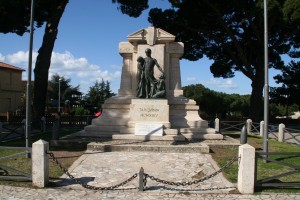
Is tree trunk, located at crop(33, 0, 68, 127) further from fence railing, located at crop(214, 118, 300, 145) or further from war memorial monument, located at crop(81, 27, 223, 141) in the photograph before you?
fence railing, located at crop(214, 118, 300, 145)

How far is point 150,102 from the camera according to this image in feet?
43.9

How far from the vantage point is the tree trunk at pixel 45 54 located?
21250 millimetres

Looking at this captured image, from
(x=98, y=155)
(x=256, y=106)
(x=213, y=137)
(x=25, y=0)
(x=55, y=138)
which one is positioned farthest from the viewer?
(x=256, y=106)

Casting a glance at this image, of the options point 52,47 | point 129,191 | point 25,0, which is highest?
point 25,0

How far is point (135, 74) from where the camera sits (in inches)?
599

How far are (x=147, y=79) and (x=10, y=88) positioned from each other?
3326 cm

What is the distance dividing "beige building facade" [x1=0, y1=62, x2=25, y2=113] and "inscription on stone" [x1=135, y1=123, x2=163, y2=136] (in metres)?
32.2

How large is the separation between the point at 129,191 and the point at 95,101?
41.1 metres

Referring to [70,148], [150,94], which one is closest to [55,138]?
[70,148]

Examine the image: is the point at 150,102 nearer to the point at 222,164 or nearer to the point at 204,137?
the point at 204,137

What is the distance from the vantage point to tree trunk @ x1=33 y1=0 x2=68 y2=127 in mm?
21250

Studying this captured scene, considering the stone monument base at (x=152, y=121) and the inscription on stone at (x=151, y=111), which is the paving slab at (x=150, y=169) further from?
the inscription on stone at (x=151, y=111)

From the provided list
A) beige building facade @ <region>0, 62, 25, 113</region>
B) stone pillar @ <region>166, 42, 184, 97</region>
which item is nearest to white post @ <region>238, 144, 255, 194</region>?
stone pillar @ <region>166, 42, 184, 97</region>

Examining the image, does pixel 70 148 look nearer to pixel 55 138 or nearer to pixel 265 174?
pixel 55 138
